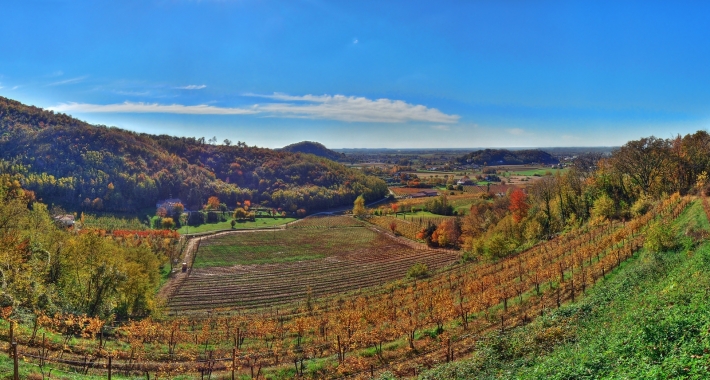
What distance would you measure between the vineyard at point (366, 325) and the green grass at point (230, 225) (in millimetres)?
54217

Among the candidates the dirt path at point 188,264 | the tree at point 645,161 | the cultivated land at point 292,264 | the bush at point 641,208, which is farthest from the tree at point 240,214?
the bush at point 641,208

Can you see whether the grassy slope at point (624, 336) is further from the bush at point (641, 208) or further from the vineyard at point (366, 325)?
the bush at point (641, 208)

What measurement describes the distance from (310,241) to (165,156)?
363ft

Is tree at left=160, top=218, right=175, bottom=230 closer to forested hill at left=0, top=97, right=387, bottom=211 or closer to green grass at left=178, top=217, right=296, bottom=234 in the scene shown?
green grass at left=178, top=217, right=296, bottom=234

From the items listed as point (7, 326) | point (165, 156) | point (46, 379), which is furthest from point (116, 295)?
point (165, 156)

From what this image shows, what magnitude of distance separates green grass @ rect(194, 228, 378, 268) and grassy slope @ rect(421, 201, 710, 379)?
213ft

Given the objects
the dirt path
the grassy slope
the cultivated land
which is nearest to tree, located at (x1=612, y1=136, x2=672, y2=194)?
the cultivated land

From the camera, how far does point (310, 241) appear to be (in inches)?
3718

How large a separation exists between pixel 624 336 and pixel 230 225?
11032cm

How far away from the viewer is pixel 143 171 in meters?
148

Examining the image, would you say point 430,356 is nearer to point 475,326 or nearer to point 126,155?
point 475,326

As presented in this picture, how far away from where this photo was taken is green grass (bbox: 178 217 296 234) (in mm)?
105875

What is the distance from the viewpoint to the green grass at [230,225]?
106 metres

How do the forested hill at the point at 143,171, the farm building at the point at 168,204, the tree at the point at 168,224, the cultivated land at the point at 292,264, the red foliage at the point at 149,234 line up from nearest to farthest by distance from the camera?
1. the cultivated land at the point at 292,264
2. the red foliage at the point at 149,234
3. the tree at the point at 168,224
4. the forested hill at the point at 143,171
5. the farm building at the point at 168,204
